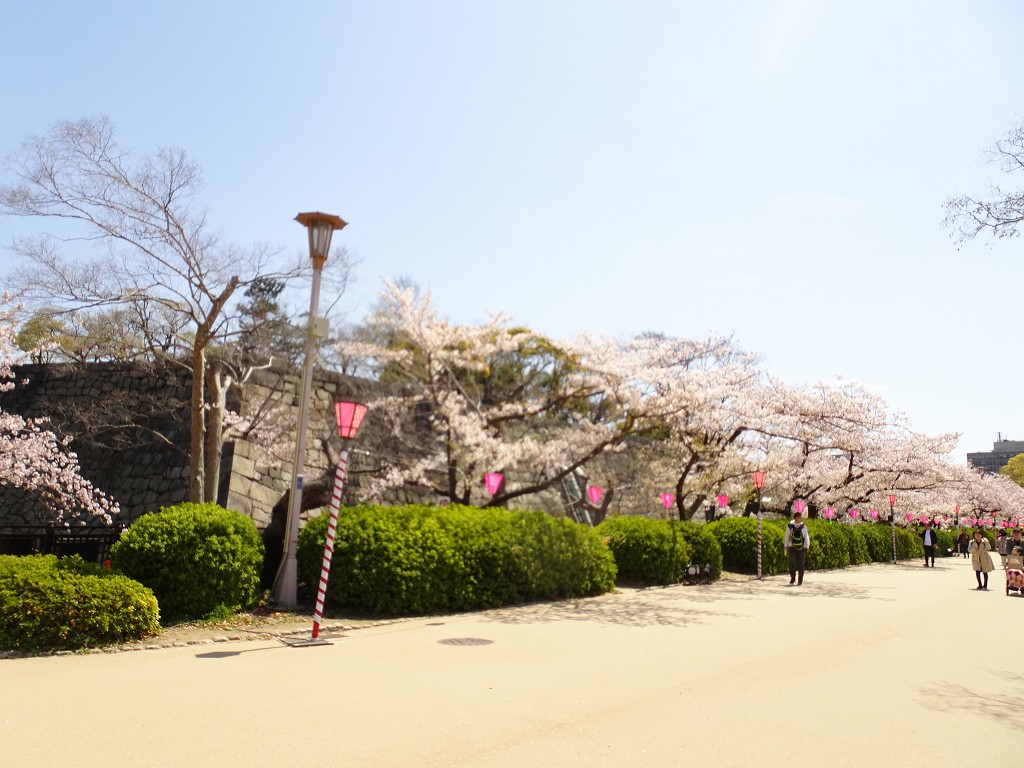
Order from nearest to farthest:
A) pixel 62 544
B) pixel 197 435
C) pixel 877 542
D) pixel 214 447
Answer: pixel 62 544 → pixel 197 435 → pixel 214 447 → pixel 877 542

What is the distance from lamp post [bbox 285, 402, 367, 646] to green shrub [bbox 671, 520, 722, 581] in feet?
33.7

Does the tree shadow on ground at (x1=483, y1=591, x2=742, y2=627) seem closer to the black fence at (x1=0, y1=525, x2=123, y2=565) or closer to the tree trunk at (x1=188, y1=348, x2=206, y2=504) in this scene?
the tree trunk at (x1=188, y1=348, x2=206, y2=504)

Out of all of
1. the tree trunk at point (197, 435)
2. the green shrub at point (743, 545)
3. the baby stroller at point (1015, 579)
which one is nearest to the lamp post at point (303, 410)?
the tree trunk at point (197, 435)

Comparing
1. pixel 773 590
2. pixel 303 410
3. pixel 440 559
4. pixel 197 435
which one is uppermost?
pixel 303 410

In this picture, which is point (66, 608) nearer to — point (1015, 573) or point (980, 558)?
point (1015, 573)

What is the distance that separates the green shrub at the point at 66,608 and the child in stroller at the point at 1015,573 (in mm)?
19057

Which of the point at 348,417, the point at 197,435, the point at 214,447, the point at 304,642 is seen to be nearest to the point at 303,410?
the point at 348,417

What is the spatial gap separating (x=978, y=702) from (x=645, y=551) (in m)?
10.9

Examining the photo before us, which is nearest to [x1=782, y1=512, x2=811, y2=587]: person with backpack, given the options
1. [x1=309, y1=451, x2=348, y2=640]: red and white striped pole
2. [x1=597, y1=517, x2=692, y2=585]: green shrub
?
[x1=597, y1=517, x2=692, y2=585]: green shrub

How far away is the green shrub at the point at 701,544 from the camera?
62.7 feet

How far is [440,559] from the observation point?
39.8 feet

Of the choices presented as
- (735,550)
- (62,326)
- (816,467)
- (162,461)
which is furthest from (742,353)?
(62,326)

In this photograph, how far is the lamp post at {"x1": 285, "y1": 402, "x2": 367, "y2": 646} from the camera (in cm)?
943

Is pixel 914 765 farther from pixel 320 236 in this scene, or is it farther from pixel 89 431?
pixel 89 431
